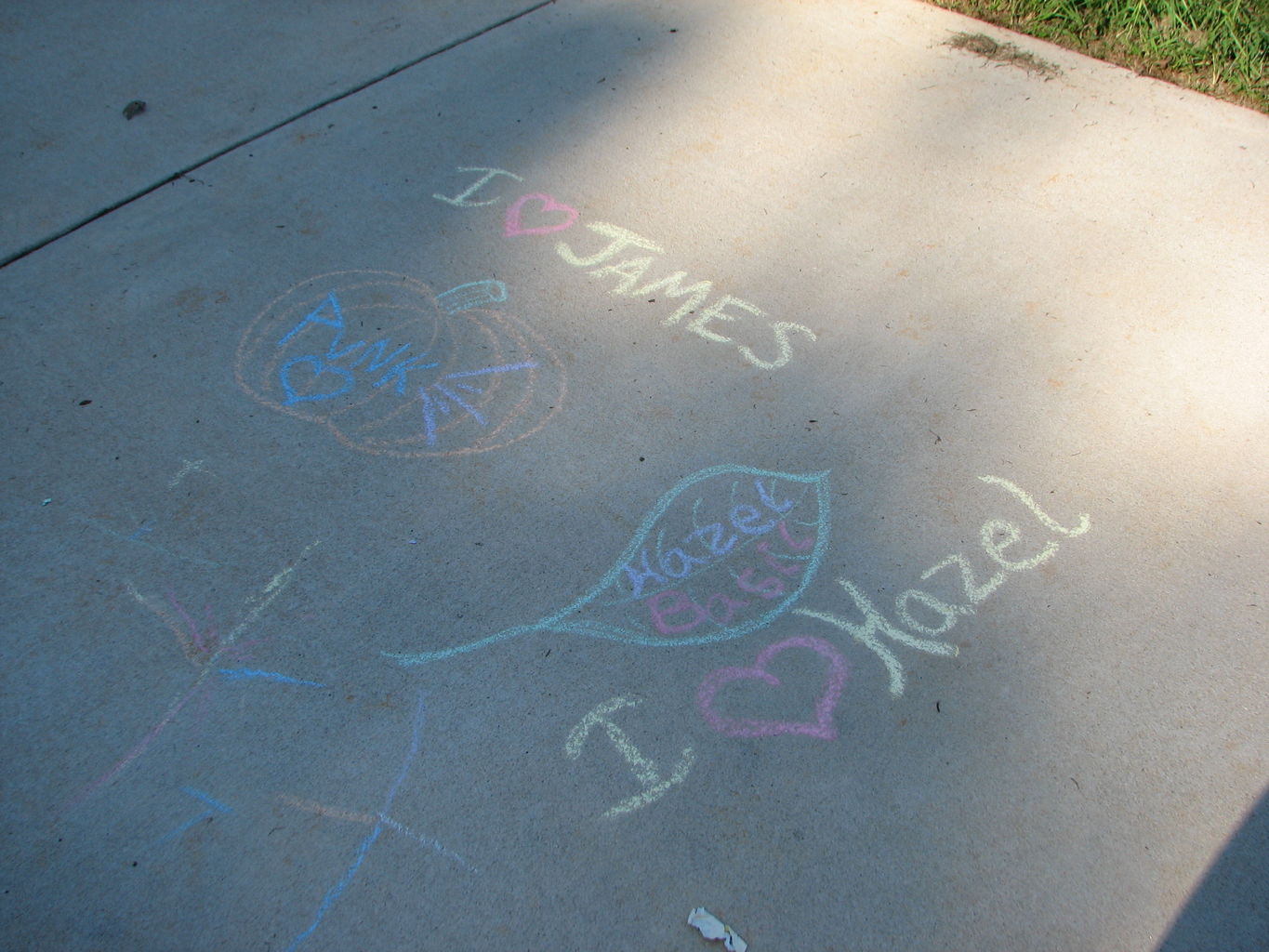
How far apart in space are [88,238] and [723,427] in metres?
2.91

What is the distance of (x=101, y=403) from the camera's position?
304 cm

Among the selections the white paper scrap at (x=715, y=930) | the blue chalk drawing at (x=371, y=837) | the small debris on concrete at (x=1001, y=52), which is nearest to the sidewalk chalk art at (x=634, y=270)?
the blue chalk drawing at (x=371, y=837)

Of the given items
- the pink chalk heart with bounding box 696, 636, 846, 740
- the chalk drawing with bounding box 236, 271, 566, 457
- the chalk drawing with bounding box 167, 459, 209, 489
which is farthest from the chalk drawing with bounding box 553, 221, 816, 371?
the chalk drawing with bounding box 167, 459, 209, 489

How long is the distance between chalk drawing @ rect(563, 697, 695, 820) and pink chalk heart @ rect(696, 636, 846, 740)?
0.13m

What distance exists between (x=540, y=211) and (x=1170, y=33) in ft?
12.2

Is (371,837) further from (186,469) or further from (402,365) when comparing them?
(402,365)

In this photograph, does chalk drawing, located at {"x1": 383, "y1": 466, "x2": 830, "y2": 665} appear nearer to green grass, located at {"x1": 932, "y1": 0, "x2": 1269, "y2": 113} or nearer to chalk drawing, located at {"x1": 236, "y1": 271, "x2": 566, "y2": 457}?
chalk drawing, located at {"x1": 236, "y1": 271, "x2": 566, "y2": 457}

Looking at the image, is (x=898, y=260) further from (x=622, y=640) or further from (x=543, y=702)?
(x=543, y=702)

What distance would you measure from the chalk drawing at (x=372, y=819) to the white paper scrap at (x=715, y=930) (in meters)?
0.54

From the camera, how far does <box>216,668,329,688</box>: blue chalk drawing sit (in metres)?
2.35

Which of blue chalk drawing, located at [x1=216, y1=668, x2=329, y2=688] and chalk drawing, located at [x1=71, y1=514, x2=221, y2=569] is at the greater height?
chalk drawing, located at [x1=71, y1=514, x2=221, y2=569]

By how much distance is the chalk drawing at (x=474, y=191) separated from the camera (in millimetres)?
3855

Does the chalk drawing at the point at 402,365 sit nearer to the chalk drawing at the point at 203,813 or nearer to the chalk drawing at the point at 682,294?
the chalk drawing at the point at 682,294

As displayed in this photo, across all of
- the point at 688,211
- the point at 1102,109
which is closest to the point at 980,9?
the point at 1102,109
